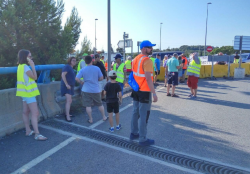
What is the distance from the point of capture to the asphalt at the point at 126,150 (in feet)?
11.3

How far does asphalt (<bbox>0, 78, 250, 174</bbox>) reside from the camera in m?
3.43

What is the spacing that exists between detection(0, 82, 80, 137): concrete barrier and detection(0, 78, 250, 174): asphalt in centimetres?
18

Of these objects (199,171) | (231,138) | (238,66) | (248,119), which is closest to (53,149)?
(199,171)

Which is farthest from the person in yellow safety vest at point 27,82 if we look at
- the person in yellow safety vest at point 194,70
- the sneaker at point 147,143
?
the person in yellow safety vest at point 194,70

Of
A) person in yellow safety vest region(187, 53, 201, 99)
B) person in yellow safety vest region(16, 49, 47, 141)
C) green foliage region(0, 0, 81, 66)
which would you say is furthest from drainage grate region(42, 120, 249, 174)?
person in yellow safety vest region(187, 53, 201, 99)

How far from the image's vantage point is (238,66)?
55.7ft

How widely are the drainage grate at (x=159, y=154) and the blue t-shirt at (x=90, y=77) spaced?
1.04m

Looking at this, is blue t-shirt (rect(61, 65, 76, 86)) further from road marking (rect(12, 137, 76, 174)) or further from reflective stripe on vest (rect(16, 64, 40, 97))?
road marking (rect(12, 137, 76, 174))

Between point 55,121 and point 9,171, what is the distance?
232 centimetres

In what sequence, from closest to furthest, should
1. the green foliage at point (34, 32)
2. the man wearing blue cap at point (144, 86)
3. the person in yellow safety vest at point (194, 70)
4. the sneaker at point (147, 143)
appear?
the man wearing blue cap at point (144, 86)
the sneaker at point (147, 143)
the green foliage at point (34, 32)
the person in yellow safety vest at point (194, 70)

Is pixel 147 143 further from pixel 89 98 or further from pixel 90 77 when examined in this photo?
pixel 90 77

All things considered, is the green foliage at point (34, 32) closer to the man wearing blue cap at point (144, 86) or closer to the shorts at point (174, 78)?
the shorts at point (174, 78)

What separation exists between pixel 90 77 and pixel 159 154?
2.64 metres

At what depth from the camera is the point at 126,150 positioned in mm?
4020
